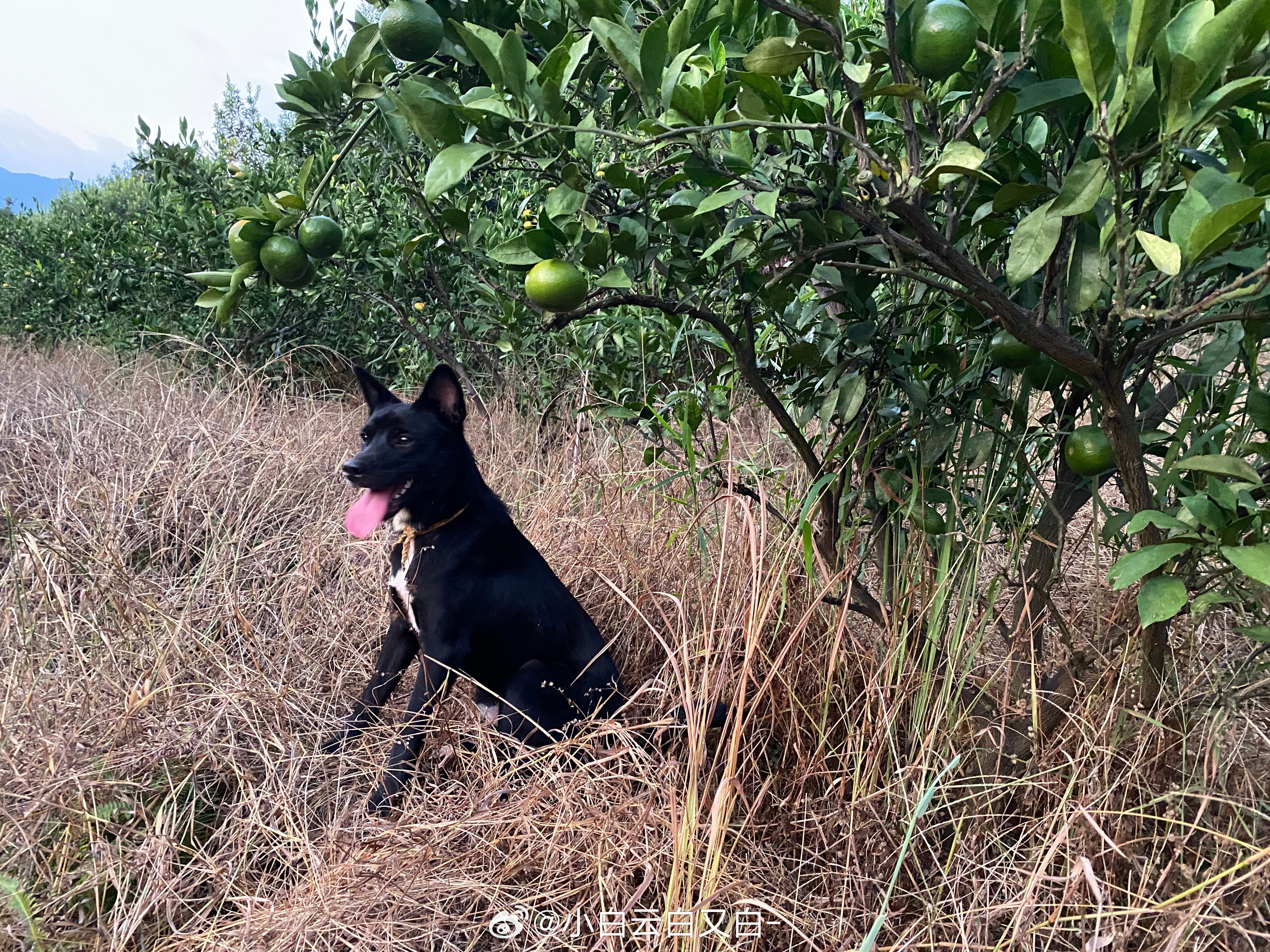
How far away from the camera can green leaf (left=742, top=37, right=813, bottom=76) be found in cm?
88

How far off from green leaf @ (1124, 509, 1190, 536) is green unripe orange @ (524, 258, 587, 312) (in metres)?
0.74

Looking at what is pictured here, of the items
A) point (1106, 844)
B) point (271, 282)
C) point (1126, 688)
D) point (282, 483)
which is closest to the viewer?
point (271, 282)

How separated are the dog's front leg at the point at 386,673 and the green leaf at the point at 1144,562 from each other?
4.58 ft

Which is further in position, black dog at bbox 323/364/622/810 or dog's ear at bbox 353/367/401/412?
dog's ear at bbox 353/367/401/412

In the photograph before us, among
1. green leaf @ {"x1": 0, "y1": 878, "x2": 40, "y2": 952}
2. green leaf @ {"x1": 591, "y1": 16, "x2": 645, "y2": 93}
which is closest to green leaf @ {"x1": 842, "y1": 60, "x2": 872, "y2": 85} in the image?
green leaf @ {"x1": 591, "y1": 16, "x2": 645, "y2": 93}

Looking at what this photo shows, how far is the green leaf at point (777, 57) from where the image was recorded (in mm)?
875

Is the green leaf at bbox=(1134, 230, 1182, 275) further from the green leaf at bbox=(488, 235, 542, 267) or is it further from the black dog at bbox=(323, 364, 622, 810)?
the black dog at bbox=(323, 364, 622, 810)

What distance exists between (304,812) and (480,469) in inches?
68.3

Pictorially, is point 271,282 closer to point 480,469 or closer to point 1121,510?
point 1121,510

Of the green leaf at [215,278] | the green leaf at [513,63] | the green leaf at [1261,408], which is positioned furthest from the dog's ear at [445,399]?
the green leaf at [1261,408]

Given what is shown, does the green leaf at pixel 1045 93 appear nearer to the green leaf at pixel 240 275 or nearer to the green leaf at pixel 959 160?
the green leaf at pixel 959 160

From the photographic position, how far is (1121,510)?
133 centimetres

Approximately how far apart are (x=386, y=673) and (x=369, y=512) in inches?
15.6

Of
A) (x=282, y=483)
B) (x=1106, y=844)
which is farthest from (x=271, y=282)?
(x=282, y=483)
